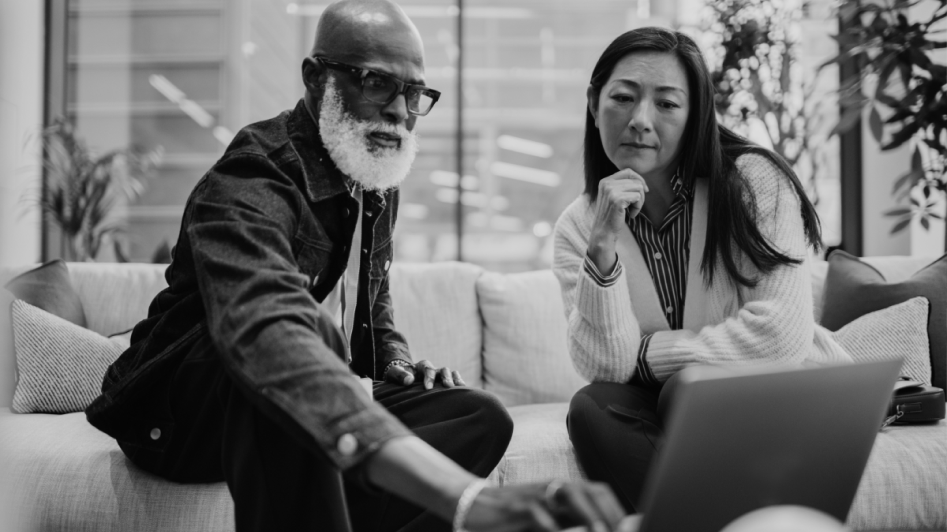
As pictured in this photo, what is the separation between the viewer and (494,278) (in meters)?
2.48

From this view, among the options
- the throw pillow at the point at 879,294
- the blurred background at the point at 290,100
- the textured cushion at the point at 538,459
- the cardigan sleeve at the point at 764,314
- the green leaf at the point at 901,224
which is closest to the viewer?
the cardigan sleeve at the point at 764,314

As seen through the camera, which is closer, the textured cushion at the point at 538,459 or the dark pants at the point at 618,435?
the dark pants at the point at 618,435

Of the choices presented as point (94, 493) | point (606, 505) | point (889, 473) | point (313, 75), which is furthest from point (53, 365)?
point (889, 473)

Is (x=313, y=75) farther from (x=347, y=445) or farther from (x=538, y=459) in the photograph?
(x=538, y=459)

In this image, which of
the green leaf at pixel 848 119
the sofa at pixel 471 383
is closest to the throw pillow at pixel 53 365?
the sofa at pixel 471 383

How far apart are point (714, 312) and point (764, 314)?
0.14m

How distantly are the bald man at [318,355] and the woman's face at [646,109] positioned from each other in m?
0.52

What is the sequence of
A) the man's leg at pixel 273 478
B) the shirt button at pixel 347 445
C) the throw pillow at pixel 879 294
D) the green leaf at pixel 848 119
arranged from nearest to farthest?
the shirt button at pixel 347 445 → the man's leg at pixel 273 478 → the throw pillow at pixel 879 294 → the green leaf at pixel 848 119

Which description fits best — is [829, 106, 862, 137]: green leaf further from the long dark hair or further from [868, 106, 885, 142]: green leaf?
the long dark hair

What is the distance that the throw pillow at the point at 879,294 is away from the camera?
218cm

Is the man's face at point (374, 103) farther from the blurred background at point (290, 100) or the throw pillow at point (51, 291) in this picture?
the blurred background at point (290, 100)

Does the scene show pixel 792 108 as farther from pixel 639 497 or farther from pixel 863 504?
pixel 639 497

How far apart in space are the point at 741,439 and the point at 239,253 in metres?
0.69

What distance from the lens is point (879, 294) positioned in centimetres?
225
